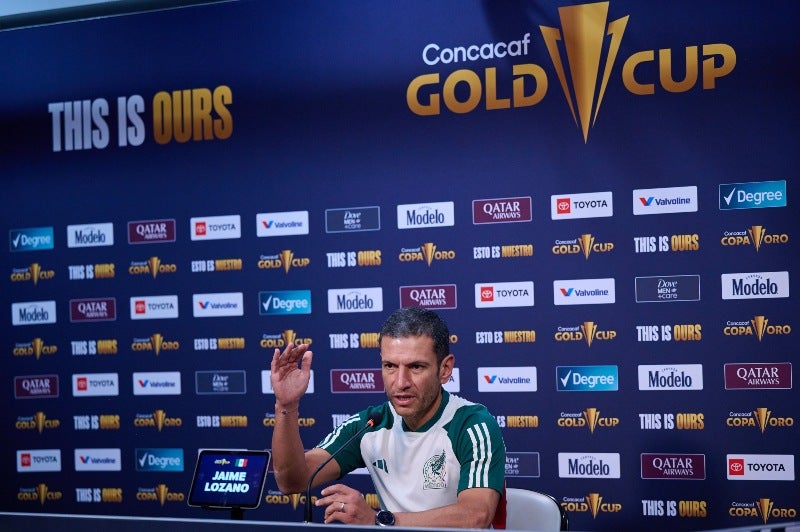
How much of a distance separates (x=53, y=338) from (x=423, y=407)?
9.97ft

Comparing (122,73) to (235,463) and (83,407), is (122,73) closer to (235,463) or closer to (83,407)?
(83,407)

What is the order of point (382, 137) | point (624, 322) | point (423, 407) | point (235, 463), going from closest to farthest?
1. point (235, 463)
2. point (423, 407)
3. point (624, 322)
4. point (382, 137)

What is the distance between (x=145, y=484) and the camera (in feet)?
14.8

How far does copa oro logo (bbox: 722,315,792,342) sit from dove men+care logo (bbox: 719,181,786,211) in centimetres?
50

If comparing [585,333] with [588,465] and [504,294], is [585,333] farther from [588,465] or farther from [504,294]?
[588,465]

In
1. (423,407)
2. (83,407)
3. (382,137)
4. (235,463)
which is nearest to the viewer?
(235,463)

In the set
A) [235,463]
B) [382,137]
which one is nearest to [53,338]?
[382,137]

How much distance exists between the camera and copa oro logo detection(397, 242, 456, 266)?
414cm

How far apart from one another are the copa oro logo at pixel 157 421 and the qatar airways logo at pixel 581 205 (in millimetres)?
2243

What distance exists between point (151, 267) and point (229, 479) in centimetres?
303

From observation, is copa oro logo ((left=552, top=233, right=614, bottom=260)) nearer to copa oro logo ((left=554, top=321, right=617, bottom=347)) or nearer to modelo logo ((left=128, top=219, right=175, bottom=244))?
copa oro logo ((left=554, top=321, right=617, bottom=347))

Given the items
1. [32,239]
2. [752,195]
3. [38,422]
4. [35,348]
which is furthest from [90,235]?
[752,195]

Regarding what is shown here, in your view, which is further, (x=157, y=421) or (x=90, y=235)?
(x=90, y=235)

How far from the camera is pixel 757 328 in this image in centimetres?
375
